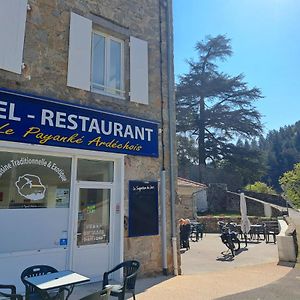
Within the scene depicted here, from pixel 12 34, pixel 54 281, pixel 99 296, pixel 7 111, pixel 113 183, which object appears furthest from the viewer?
pixel 113 183

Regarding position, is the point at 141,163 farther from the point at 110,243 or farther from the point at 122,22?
the point at 122,22

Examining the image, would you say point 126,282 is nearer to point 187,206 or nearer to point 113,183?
point 113,183

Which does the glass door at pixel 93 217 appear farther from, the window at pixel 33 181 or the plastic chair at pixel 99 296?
the plastic chair at pixel 99 296

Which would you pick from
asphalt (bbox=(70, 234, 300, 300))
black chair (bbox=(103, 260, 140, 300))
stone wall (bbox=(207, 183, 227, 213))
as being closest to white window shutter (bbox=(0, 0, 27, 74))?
black chair (bbox=(103, 260, 140, 300))

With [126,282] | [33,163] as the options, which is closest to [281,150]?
[33,163]

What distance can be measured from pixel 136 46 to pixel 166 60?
3.74 feet

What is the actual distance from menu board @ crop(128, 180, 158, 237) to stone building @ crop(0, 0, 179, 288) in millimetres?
26

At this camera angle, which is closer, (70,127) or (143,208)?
(70,127)

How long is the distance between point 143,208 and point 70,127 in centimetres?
269

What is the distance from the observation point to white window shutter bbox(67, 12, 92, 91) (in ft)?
22.7

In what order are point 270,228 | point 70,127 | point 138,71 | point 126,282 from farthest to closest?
point 270,228, point 138,71, point 70,127, point 126,282

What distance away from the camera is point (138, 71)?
322 inches

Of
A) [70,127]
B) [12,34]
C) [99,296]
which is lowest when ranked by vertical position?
[99,296]

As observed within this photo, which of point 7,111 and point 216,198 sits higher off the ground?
point 7,111
